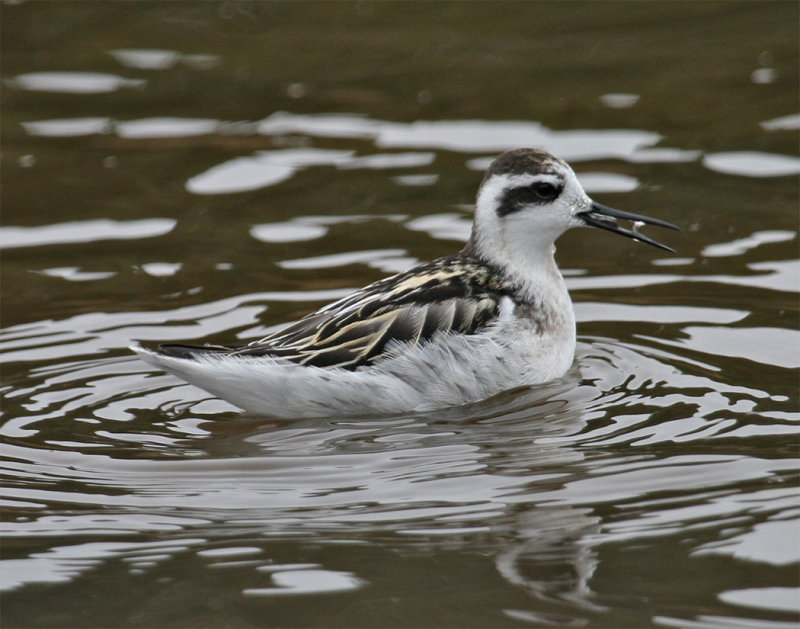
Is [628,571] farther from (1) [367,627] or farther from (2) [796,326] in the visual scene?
(2) [796,326]

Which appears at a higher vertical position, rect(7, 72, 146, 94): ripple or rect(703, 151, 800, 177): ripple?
rect(7, 72, 146, 94): ripple

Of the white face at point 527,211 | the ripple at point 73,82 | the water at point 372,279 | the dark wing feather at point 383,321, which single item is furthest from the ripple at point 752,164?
the ripple at point 73,82

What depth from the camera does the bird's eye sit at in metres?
8.39

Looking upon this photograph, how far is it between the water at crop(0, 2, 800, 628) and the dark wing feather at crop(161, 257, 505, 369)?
16.4 inches

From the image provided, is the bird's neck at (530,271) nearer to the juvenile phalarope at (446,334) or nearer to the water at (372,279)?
the juvenile phalarope at (446,334)

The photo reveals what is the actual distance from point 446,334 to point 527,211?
1085 millimetres

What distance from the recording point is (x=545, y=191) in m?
8.43

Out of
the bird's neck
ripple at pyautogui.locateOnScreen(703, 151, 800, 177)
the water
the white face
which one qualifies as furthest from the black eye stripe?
ripple at pyautogui.locateOnScreen(703, 151, 800, 177)

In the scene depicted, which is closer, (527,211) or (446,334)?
(446,334)

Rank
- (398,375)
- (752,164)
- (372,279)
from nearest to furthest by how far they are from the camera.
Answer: (398,375), (372,279), (752,164)

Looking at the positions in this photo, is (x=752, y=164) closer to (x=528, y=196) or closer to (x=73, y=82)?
(x=528, y=196)

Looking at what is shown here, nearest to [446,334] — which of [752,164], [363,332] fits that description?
[363,332]

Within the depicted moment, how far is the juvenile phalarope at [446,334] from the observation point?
7.57 metres

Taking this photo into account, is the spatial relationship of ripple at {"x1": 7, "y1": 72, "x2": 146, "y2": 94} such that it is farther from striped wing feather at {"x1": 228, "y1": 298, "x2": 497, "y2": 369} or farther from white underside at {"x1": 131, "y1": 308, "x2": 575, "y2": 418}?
white underside at {"x1": 131, "y1": 308, "x2": 575, "y2": 418}
